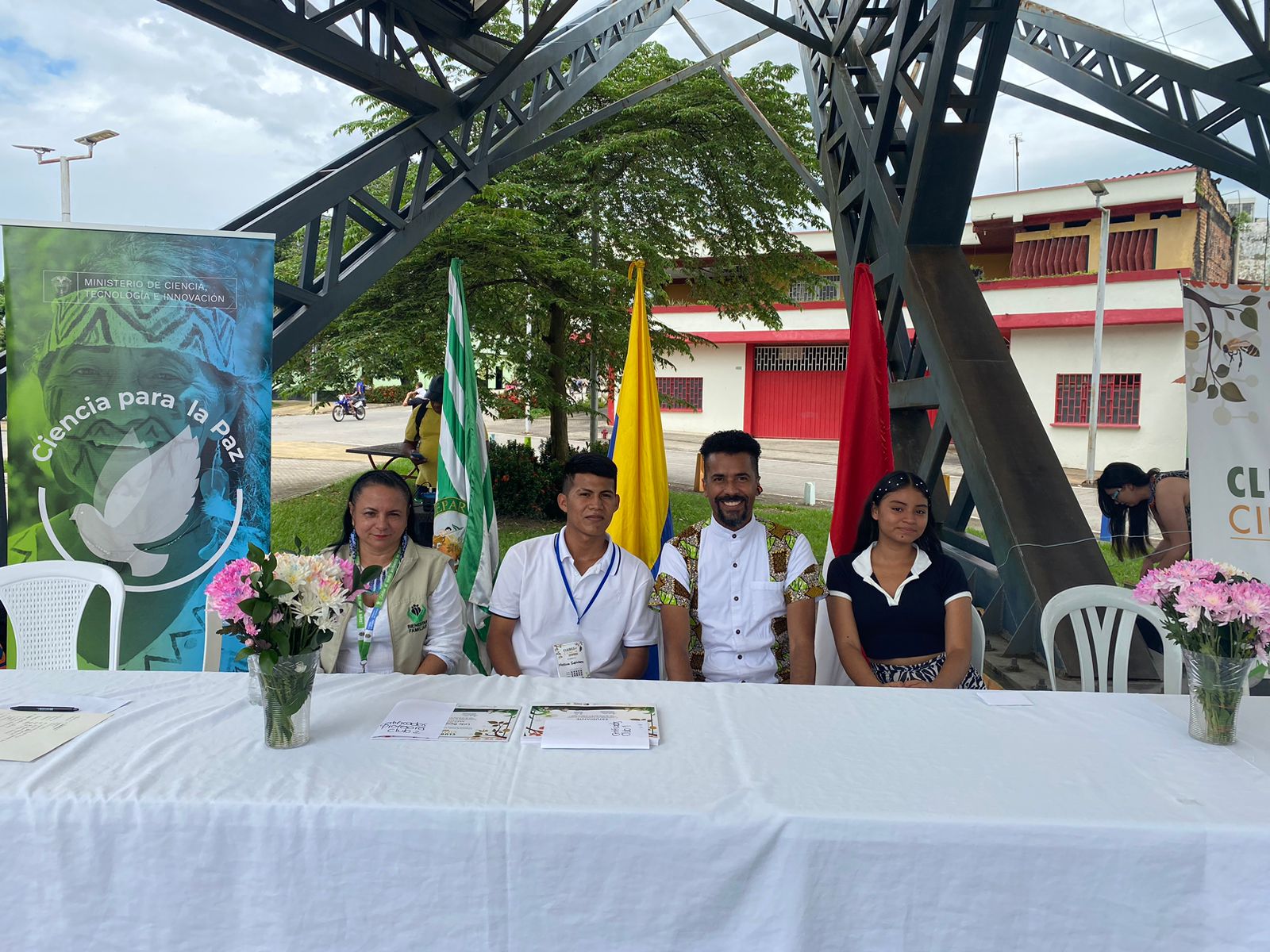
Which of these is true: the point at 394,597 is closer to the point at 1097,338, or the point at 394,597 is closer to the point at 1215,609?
the point at 1215,609

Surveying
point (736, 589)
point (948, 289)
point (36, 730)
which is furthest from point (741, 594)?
point (948, 289)

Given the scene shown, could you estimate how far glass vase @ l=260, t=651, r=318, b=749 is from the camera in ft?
5.89

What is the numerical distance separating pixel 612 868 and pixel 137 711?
1.24 meters

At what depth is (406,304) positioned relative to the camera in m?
8.02

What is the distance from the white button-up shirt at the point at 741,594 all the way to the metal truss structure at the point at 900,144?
1.61m

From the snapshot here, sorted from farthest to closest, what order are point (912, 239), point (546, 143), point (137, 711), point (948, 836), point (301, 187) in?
point (546, 143), point (912, 239), point (301, 187), point (137, 711), point (948, 836)

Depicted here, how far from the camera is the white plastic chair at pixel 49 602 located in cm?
294

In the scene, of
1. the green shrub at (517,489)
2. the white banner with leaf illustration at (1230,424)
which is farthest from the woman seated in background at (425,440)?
the white banner with leaf illustration at (1230,424)

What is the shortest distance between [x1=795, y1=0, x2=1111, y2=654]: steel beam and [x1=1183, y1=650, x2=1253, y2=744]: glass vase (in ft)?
6.42

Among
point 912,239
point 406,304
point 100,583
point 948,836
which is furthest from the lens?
point 406,304

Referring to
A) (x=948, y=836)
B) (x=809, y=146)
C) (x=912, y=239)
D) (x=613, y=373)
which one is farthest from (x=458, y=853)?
(x=809, y=146)

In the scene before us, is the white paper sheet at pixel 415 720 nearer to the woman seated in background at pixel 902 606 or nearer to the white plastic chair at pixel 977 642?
the woman seated in background at pixel 902 606

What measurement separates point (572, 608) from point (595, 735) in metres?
1.01

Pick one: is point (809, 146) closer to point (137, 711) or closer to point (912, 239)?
point (912, 239)
